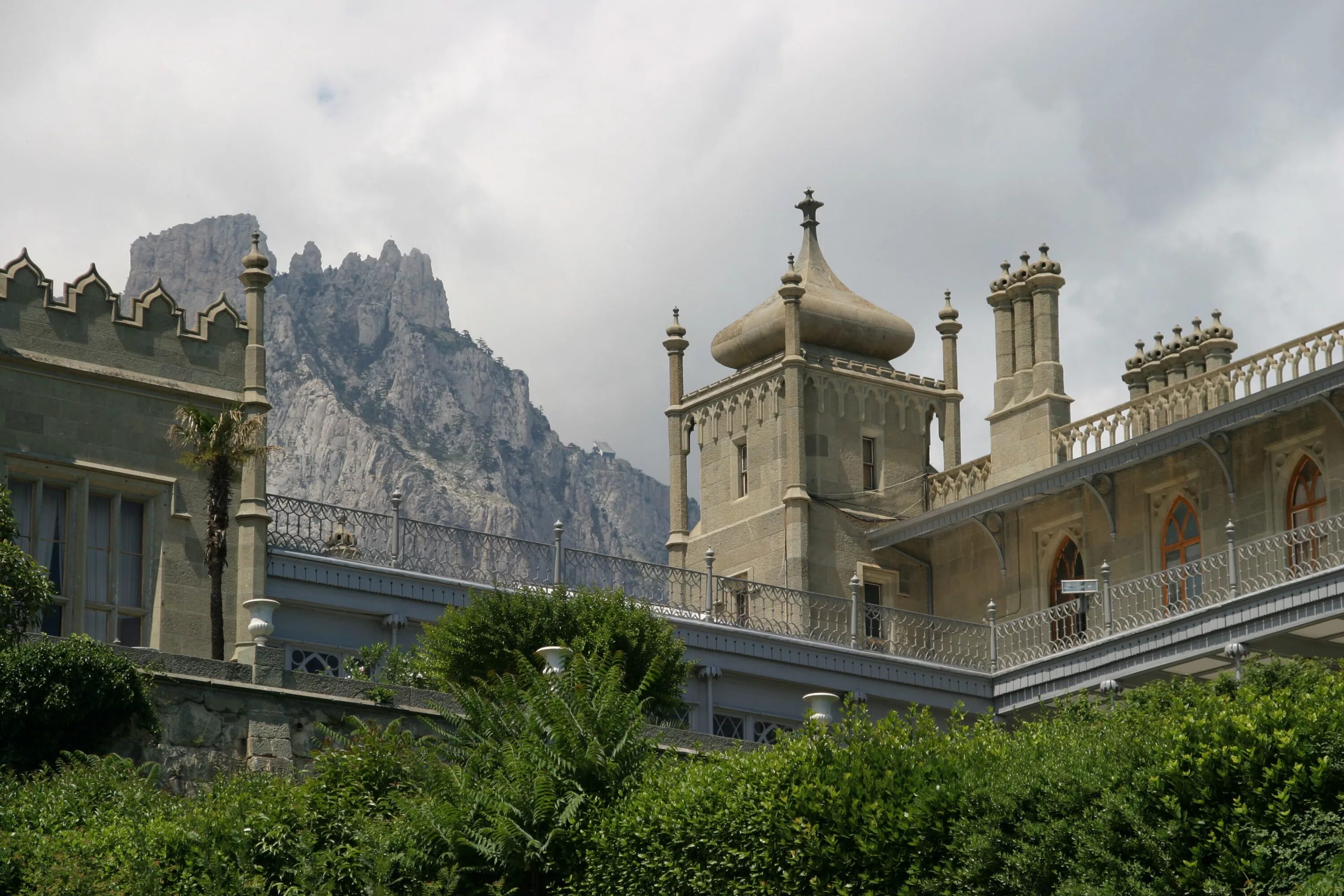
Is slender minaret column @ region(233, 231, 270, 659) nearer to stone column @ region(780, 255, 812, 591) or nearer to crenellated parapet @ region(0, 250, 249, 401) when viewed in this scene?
crenellated parapet @ region(0, 250, 249, 401)

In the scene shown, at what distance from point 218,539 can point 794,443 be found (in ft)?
42.8

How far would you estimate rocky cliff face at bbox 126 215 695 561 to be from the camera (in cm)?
11975

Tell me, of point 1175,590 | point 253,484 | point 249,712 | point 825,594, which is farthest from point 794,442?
point 249,712

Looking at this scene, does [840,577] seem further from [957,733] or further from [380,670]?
[957,733]

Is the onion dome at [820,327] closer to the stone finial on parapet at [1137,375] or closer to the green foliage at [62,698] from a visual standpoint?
the stone finial on parapet at [1137,375]

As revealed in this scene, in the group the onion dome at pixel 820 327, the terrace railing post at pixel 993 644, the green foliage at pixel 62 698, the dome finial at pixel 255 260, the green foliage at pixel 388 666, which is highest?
the onion dome at pixel 820 327

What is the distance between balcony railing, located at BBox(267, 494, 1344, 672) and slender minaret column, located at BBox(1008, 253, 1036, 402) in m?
3.85

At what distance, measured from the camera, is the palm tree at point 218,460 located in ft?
81.5

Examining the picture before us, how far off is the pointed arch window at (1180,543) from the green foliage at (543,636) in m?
9.18

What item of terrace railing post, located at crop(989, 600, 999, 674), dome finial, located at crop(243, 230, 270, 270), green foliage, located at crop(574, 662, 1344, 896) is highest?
dome finial, located at crop(243, 230, 270, 270)

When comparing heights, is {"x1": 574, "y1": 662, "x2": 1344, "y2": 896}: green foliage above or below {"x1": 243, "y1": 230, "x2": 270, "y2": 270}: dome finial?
below

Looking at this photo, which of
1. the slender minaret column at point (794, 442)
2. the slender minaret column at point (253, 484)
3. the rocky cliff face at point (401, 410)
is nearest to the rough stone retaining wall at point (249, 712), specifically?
the slender minaret column at point (253, 484)

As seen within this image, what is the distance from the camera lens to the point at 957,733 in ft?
54.4

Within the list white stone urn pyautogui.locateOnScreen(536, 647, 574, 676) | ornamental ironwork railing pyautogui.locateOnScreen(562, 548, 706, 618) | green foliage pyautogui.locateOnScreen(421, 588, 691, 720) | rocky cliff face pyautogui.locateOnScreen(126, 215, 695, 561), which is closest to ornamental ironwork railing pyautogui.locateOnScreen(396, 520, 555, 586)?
ornamental ironwork railing pyautogui.locateOnScreen(562, 548, 706, 618)
